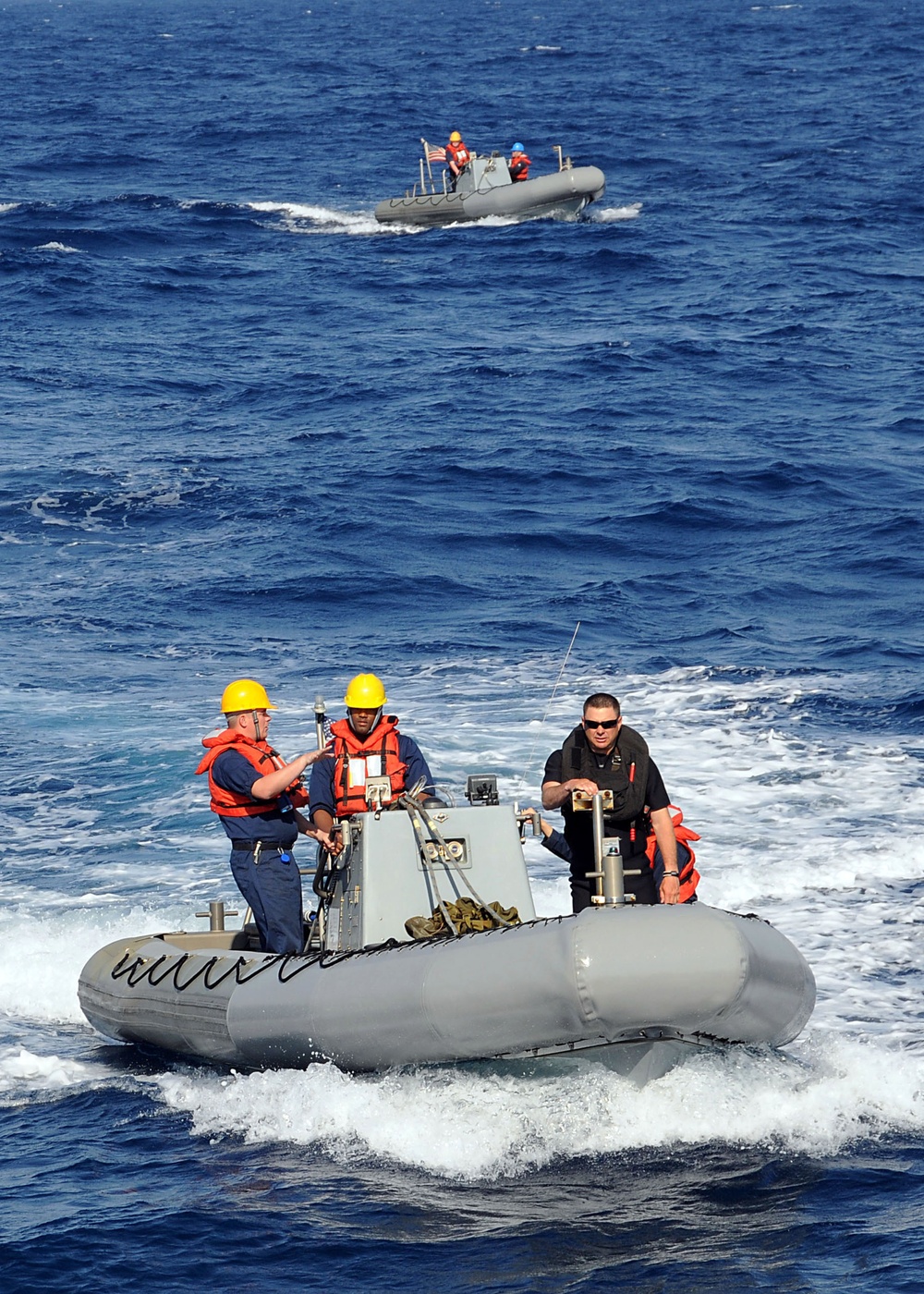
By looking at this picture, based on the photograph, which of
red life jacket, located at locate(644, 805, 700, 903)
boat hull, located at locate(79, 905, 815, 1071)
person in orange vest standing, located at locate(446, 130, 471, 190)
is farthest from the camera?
person in orange vest standing, located at locate(446, 130, 471, 190)

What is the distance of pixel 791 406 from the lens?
21594 mm

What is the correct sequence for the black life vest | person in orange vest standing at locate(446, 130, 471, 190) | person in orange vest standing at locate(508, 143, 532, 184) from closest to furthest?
the black life vest, person in orange vest standing at locate(508, 143, 532, 184), person in orange vest standing at locate(446, 130, 471, 190)

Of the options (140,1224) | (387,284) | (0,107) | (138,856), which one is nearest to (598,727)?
(140,1224)

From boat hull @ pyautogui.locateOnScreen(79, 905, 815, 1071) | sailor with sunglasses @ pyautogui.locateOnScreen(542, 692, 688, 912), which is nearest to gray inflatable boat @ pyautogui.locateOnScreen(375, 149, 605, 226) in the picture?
sailor with sunglasses @ pyautogui.locateOnScreen(542, 692, 688, 912)

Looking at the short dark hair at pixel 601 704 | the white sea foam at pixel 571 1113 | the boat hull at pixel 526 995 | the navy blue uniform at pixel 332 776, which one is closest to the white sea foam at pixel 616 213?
the navy blue uniform at pixel 332 776

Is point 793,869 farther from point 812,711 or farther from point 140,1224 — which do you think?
point 140,1224

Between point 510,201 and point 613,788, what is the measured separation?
2790 centimetres

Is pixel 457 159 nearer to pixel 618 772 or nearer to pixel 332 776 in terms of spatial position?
pixel 332 776

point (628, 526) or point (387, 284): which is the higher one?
point (387, 284)

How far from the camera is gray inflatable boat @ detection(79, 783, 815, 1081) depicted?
6.62 meters

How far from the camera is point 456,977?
693 centimetres

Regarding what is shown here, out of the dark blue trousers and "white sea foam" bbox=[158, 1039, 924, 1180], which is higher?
the dark blue trousers

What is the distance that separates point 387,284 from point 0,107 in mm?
28989

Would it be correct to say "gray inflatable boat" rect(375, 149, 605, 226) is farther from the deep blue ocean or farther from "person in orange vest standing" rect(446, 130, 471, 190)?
the deep blue ocean
